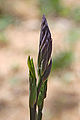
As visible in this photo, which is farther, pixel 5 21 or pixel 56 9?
pixel 56 9

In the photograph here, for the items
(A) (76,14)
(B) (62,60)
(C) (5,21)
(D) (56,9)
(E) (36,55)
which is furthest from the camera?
(D) (56,9)

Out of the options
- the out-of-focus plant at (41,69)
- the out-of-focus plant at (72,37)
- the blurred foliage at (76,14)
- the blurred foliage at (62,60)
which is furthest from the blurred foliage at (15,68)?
the out-of-focus plant at (41,69)

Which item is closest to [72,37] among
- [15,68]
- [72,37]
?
[72,37]

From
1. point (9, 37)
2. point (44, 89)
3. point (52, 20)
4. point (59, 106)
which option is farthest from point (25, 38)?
point (44, 89)

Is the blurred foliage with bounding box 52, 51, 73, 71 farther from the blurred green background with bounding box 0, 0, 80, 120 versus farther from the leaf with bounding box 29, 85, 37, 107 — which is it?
the leaf with bounding box 29, 85, 37, 107

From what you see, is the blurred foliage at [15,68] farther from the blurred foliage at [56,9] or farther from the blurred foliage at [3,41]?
the blurred foliage at [56,9]

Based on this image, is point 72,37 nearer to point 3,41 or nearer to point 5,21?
point 3,41

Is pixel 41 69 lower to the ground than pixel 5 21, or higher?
lower

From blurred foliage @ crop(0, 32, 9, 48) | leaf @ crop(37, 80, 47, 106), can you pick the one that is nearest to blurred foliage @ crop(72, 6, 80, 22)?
blurred foliage @ crop(0, 32, 9, 48)

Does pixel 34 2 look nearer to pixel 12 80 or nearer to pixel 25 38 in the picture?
pixel 25 38
